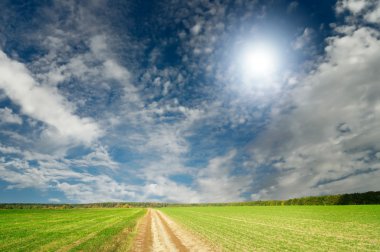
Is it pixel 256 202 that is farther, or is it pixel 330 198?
pixel 256 202

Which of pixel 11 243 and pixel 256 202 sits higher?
pixel 256 202

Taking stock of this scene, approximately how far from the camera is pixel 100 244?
2053cm

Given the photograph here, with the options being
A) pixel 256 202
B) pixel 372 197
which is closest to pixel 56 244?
pixel 372 197

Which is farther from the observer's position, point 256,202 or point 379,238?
point 256,202

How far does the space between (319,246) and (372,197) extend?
77374 millimetres

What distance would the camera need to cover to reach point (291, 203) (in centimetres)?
11462

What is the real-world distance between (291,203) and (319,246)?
108 m

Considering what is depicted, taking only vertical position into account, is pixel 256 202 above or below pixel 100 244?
above

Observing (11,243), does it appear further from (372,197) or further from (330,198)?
(330,198)

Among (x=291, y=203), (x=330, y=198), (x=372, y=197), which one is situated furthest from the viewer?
(x=291, y=203)

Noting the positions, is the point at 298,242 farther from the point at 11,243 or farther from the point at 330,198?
the point at 330,198

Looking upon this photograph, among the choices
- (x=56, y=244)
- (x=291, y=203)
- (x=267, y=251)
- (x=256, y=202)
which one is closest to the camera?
(x=267, y=251)

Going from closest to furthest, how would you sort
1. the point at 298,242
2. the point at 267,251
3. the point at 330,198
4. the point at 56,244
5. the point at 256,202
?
the point at 267,251, the point at 298,242, the point at 56,244, the point at 330,198, the point at 256,202

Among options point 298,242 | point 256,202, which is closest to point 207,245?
point 298,242
